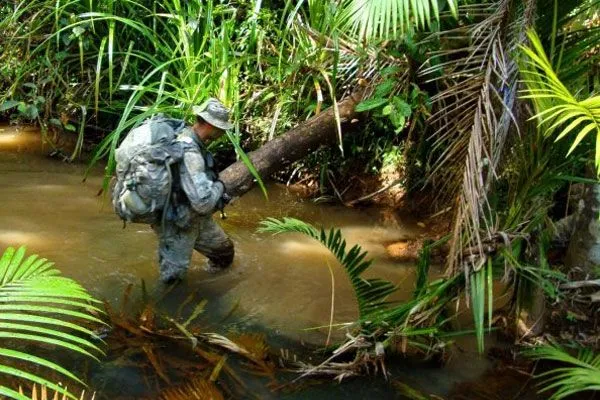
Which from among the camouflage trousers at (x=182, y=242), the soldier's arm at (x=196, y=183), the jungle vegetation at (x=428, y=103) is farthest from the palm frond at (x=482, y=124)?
the camouflage trousers at (x=182, y=242)

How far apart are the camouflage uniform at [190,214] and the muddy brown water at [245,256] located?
0.27 meters

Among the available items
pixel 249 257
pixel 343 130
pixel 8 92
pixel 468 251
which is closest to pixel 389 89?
pixel 343 130

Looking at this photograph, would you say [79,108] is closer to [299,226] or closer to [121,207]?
[121,207]

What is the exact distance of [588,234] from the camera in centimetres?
326

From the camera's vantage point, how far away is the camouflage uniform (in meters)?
3.78

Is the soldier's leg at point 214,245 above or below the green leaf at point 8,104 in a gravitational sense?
below

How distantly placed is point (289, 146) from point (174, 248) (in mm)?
1374

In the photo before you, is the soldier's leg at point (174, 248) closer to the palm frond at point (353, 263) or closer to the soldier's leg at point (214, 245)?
the soldier's leg at point (214, 245)

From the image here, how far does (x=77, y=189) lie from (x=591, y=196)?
4.44 metres

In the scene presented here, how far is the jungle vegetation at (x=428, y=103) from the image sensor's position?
2678mm

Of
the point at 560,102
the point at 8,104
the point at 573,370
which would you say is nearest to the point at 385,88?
the point at 560,102

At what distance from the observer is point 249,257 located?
15.9 feet

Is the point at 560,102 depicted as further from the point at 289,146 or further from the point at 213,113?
the point at 289,146

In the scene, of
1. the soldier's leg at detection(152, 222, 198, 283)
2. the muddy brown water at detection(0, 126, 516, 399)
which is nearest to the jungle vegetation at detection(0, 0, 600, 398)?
the muddy brown water at detection(0, 126, 516, 399)
